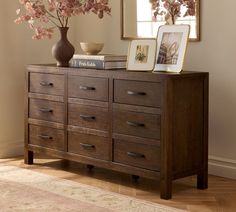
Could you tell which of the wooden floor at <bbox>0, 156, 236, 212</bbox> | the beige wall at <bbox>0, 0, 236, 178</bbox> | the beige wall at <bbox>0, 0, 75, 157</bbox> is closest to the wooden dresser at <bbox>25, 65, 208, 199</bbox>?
the wooden floor at <bbox>0, 156, 236, 212</bbox>

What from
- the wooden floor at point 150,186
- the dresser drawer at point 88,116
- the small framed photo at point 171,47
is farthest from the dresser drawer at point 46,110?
the small framed photo at point 171,47

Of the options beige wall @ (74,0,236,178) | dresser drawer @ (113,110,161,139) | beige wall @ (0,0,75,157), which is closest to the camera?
dresser drawer @ (113,110,161,139)

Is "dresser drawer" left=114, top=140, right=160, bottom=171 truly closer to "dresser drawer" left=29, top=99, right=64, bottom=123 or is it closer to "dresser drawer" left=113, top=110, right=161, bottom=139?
"dresser drawer" left=113, top=110, right=161, bottom=139

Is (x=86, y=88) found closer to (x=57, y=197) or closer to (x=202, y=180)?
(x=57, y=197)

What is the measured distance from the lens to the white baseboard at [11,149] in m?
4.88

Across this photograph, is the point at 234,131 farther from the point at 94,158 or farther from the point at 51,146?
the point at 51,146

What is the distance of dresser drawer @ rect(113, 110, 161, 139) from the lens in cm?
368

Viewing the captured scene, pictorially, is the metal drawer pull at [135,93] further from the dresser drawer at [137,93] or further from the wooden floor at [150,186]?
the wooden floor at [150,186]

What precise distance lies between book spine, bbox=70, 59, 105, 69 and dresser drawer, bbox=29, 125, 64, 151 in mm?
497

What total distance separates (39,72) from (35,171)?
73cm

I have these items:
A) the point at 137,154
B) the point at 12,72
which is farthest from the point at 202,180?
the point at 12,72

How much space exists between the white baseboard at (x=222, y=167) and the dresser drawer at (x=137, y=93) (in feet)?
2.88

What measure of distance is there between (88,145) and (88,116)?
0.20 m

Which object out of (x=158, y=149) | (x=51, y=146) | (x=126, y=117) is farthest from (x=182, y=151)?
(x=51, y=146)
